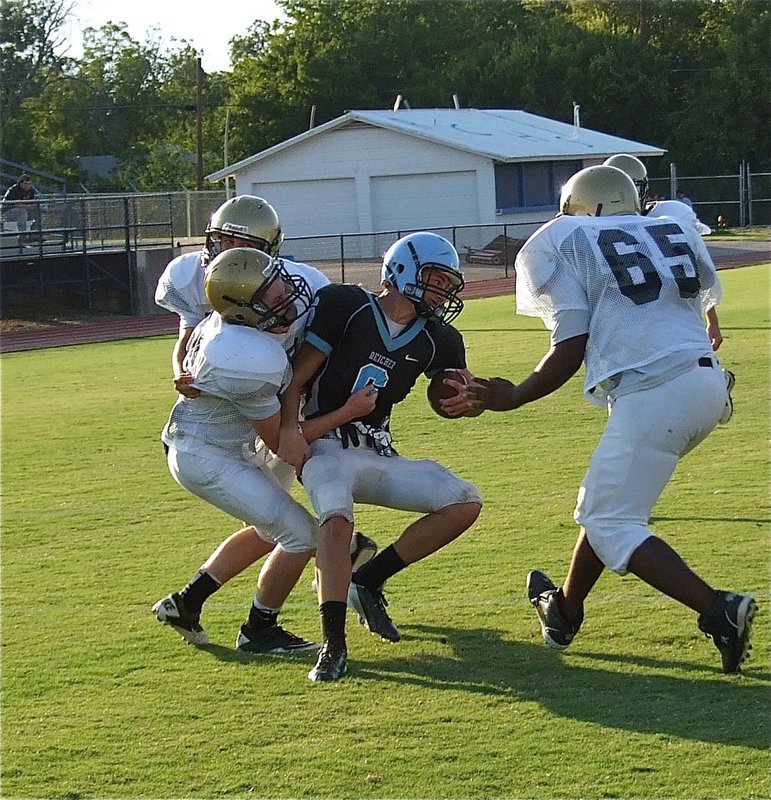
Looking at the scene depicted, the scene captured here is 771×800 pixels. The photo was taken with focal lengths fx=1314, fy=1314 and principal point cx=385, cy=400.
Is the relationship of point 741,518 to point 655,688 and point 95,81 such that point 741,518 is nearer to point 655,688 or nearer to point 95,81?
point 655,688

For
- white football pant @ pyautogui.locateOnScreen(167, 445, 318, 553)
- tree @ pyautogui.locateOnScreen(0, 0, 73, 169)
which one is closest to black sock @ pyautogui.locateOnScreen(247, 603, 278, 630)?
white football pant @ pyautogui.locateOnScreen(167, 445, 318, 553)

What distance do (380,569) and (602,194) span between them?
159cm

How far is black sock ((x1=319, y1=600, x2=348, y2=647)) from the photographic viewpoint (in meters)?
4.43

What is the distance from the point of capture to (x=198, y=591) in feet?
15.7

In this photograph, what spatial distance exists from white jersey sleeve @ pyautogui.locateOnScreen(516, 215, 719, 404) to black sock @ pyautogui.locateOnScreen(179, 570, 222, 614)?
5.06ft

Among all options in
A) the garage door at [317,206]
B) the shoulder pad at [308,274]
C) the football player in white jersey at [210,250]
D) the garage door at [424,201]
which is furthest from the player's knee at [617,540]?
the garage door at [317,206]

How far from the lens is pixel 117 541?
259 inches

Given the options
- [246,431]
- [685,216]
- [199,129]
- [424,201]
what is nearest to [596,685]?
[246,431]

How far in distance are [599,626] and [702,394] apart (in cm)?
103

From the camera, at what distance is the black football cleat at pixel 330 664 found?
4395mm

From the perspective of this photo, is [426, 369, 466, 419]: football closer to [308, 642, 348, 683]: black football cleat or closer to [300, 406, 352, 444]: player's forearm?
[300, 406, 352, 444]: player's forearm

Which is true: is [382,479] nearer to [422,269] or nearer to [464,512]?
[464,512]

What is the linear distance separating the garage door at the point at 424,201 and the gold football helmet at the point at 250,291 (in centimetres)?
3029

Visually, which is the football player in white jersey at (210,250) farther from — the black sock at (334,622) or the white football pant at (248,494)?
the black sock at (334,622)
